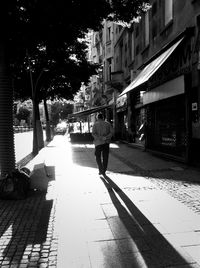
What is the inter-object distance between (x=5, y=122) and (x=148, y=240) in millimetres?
4665

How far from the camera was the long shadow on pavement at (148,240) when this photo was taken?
4.11 meters

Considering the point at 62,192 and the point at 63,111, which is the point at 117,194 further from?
the point at 63,111

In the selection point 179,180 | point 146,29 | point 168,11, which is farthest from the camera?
point 146,29

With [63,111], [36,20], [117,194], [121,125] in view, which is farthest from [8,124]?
[63,111]

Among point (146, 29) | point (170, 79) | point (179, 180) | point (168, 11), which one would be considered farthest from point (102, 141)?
point (146, 29)

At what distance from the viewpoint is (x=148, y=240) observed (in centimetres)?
481

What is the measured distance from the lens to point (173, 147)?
13906mm

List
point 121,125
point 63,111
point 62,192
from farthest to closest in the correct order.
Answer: point 63,111 → point 121,125 → point 62,192

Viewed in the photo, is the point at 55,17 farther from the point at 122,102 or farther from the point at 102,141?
the point at 122,102

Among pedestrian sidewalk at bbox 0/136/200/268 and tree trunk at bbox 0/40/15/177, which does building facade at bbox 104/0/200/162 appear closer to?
pedestrian sidewalk at bbox 0/136/200/268

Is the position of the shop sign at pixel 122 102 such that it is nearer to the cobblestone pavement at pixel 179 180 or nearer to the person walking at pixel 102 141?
the cobblestone pavement at pixel 179 180

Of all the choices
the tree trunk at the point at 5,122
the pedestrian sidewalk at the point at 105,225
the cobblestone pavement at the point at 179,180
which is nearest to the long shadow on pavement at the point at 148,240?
the pedestrian sidewalk at the point at 105,225

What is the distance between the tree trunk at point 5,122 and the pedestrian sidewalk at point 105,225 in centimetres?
→ 76

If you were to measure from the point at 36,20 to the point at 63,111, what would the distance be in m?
109
